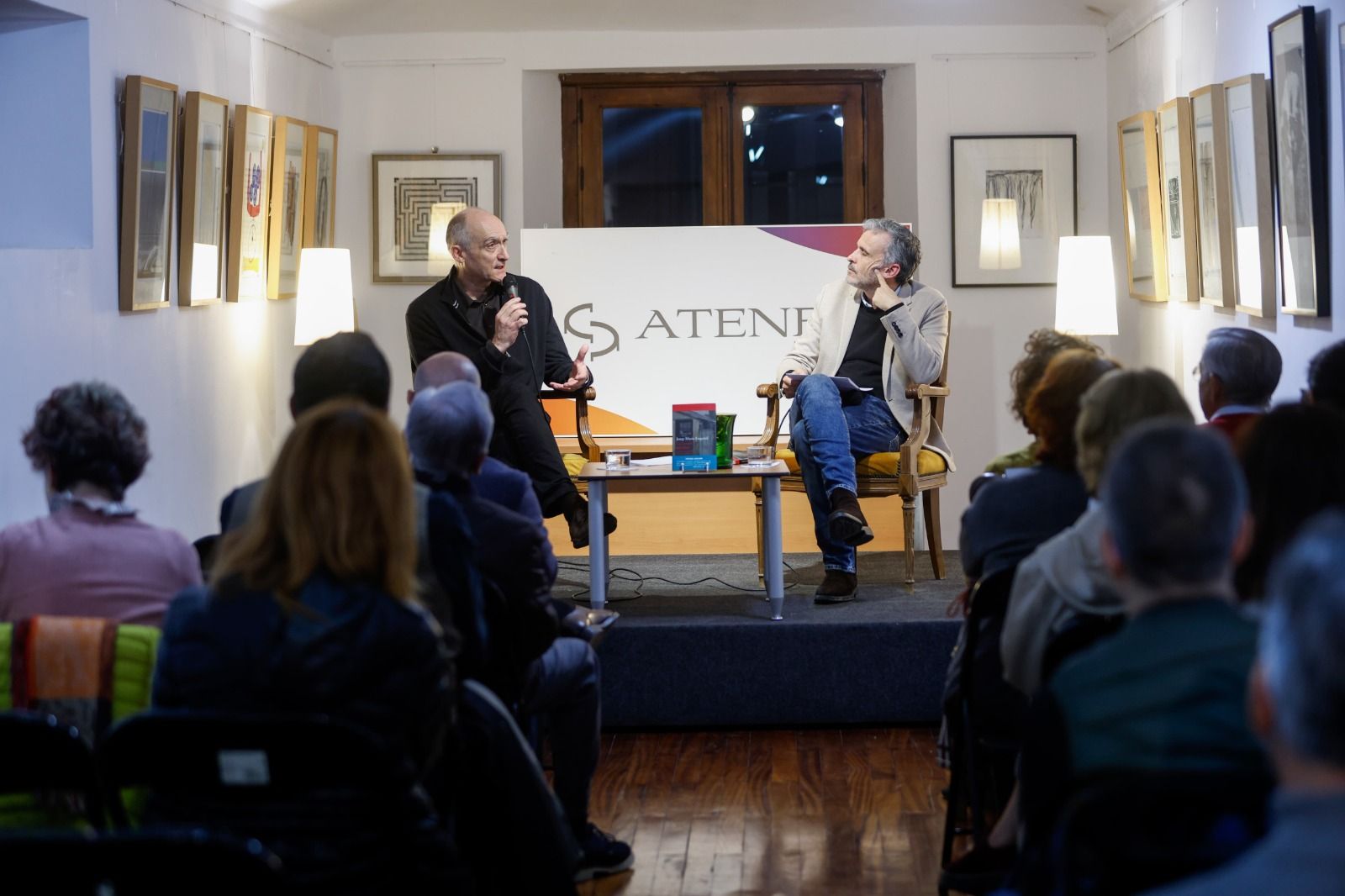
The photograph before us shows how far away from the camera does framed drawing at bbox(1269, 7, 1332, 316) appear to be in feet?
15.6

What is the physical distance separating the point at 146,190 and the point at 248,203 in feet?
3.40

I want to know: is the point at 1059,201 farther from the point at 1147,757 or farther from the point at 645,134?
the point at 1147,757

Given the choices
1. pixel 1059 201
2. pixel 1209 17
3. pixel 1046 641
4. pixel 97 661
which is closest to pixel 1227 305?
pixel 1209 17

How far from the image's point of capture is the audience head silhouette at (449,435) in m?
2.94

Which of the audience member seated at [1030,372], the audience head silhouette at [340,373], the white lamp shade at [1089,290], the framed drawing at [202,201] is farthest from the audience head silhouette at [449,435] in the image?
the white lamp shade at [1089,290]

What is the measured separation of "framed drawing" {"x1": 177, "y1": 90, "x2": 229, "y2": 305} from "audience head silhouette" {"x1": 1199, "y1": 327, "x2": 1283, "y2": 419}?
3.81 metres

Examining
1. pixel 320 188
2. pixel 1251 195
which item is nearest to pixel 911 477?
pixel 1251 195

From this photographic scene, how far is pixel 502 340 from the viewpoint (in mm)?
5512

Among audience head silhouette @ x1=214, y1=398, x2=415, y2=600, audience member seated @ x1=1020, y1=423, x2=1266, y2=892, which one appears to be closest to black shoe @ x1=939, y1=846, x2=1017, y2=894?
audience member seated @ x1=1020, y1=423, x2=1266, y2=892

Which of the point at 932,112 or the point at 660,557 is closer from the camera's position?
the point at 660,557

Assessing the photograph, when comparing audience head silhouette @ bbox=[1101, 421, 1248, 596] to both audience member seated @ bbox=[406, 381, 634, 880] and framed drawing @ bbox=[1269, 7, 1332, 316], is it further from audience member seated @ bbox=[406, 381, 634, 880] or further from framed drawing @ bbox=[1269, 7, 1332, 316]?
framed drawing @ bbox=[1269, 7, 1332, 316]

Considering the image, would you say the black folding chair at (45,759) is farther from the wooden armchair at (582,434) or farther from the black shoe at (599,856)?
the wooden armchair at (582,434)

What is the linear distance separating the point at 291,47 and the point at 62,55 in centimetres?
221

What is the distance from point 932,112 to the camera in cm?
777
